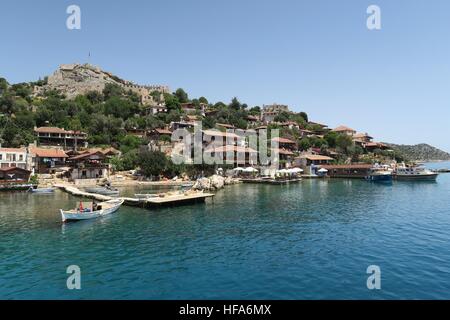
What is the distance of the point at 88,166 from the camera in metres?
75.0

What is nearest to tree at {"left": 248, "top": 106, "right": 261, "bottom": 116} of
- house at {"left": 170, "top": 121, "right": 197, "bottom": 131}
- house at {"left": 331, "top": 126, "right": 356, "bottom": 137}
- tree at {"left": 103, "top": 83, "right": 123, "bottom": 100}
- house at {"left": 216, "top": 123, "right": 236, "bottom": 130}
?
house at {"left": 331, "top": 126, "right": 356, "bottom": 137}

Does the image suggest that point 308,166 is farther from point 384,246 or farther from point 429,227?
point 384,246

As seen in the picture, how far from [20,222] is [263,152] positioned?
75.7 m

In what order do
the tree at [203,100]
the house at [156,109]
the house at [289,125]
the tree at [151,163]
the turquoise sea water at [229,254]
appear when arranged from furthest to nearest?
1. the tree at [203,100]
2. the house at [289,125]
3. the house at [156,109]
4. the tree at [151,163]
5. the turquoise sea water at [229,254]

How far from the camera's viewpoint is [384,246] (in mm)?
23250

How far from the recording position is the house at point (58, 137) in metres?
90.6

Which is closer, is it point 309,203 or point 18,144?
point 309,203

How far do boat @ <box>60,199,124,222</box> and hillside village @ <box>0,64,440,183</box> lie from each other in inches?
1419

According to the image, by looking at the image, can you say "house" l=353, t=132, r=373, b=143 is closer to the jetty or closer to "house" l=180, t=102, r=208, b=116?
"house" l=180, t=102, r=208, b=116

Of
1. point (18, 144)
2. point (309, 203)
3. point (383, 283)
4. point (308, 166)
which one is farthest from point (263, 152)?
point (383, 283)

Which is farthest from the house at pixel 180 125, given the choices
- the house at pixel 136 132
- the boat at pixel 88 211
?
the boat at pixel 88 211

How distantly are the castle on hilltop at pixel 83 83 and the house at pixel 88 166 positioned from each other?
230 ft

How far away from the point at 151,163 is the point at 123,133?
3459 centimetres

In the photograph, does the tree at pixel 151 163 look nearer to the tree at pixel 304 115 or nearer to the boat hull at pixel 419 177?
the boat hull at pixel 419 177
